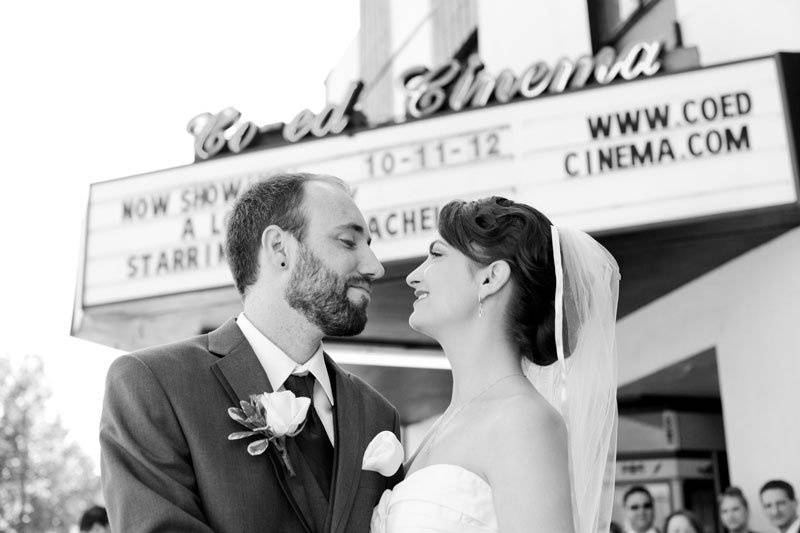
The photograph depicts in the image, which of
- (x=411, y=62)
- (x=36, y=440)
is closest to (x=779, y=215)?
(x=411, y=62)

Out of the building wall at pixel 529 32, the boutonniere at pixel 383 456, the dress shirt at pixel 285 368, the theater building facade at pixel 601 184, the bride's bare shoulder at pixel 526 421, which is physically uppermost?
the building wall at pixel 529 32

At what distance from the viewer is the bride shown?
268 cm

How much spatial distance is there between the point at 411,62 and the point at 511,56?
3.15 m

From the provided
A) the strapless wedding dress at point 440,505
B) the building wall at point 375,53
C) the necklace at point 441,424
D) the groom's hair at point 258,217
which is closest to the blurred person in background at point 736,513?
the necklace at point 441,424

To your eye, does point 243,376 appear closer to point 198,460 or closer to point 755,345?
point 198,460

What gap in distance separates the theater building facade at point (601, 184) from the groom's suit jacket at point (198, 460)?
4.94 metres

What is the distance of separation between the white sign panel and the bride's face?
444 cm

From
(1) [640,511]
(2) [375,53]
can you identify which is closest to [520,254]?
(1) [640,511]

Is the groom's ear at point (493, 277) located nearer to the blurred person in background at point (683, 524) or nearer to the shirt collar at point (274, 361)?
the shirt collar at point (274, 361)

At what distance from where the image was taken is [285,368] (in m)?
2.76

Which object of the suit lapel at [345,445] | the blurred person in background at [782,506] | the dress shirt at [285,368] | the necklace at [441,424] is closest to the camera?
the suit lapel at [345,445]

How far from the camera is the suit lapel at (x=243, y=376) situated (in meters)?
2.46

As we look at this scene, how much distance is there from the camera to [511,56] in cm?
1072

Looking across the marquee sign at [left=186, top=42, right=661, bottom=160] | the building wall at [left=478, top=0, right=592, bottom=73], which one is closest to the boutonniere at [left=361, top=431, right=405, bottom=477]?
the marquee sign at [left=186, top=42, right=661, bottom=160]
